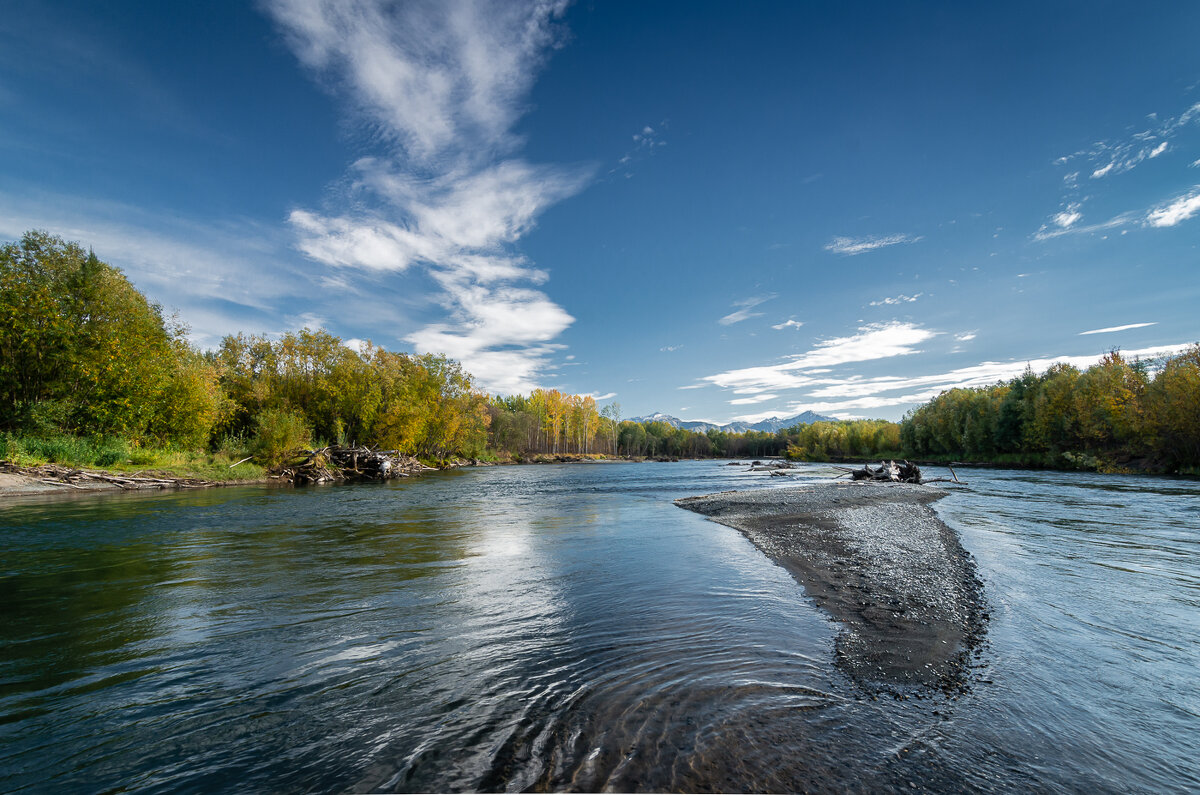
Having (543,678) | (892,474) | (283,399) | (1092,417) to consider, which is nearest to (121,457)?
(283,399)

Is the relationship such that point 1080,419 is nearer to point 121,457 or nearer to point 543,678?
point 543,678

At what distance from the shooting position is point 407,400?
52.4 meters

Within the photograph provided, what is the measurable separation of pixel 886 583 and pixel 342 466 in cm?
3903

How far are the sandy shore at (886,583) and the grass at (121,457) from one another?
31.5 metres

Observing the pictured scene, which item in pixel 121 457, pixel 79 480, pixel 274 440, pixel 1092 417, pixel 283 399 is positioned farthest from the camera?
pixel 1092 417

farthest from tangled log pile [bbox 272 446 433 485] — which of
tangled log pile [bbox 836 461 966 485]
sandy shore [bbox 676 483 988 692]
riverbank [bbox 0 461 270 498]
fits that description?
tangled log pile [bbox 836 461 966 485]

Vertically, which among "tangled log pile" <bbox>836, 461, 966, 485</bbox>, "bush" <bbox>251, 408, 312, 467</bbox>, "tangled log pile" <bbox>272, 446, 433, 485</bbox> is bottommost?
"tangled log pile" <bbox>836, 461, 966, 485</bbox>

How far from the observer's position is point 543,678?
4.36 meters

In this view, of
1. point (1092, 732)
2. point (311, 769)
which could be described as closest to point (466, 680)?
point (311, 769)

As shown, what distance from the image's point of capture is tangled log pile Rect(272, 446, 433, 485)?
31922 millimetres

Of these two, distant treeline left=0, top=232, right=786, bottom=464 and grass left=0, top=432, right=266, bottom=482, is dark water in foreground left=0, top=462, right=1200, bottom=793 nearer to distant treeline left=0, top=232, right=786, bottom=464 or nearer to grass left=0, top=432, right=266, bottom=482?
grass left=0, top=432, right=266, bottom=482

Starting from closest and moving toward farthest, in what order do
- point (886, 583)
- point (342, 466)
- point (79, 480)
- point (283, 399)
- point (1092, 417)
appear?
point (886, 583)
point (79, 480)
point (342, 466)
point (283, 399)
point (1092, 417)

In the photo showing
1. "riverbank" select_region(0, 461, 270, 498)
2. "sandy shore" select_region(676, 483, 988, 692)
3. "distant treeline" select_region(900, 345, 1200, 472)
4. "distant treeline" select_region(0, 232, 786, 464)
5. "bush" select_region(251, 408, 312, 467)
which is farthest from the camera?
"distant treeline" select_region(900, 345, 1200, 472)

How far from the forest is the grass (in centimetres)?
11
